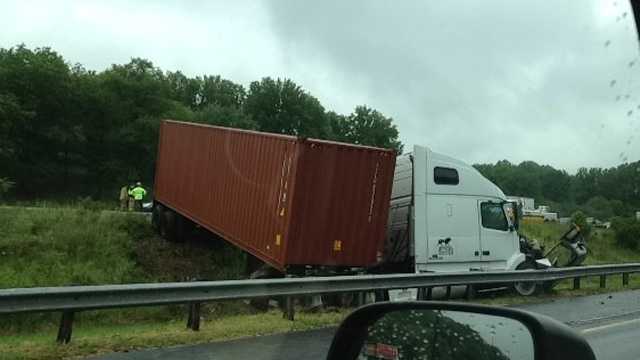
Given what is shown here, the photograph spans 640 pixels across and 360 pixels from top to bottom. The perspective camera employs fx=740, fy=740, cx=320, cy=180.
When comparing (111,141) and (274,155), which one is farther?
(111,141)

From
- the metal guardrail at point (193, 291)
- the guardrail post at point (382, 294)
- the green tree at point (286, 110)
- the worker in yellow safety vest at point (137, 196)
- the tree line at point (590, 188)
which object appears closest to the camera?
the tree line at point (590, 188)

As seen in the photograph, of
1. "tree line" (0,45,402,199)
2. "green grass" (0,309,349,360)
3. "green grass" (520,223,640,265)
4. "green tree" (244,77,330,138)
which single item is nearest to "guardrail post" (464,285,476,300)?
"green grass" (0,309,349,360)

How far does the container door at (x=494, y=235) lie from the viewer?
16688mm

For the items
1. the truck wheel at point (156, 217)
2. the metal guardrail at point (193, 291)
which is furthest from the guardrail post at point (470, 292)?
the truck wheel at point (156, 217)

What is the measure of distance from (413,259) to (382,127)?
256 ft

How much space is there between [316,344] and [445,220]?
7380mm

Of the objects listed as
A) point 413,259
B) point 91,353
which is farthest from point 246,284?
point 413,259

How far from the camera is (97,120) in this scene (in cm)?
7756

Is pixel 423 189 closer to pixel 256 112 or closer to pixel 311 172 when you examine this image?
pixel 311 172

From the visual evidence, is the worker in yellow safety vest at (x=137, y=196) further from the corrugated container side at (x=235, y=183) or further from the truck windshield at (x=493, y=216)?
the truck windshield at (x=493, y=216)

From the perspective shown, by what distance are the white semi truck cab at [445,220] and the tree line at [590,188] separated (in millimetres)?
1429

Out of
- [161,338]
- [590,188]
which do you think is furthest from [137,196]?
[590,188]

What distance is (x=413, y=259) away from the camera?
52.7 feet

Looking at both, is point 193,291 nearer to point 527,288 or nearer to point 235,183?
point 235,183
